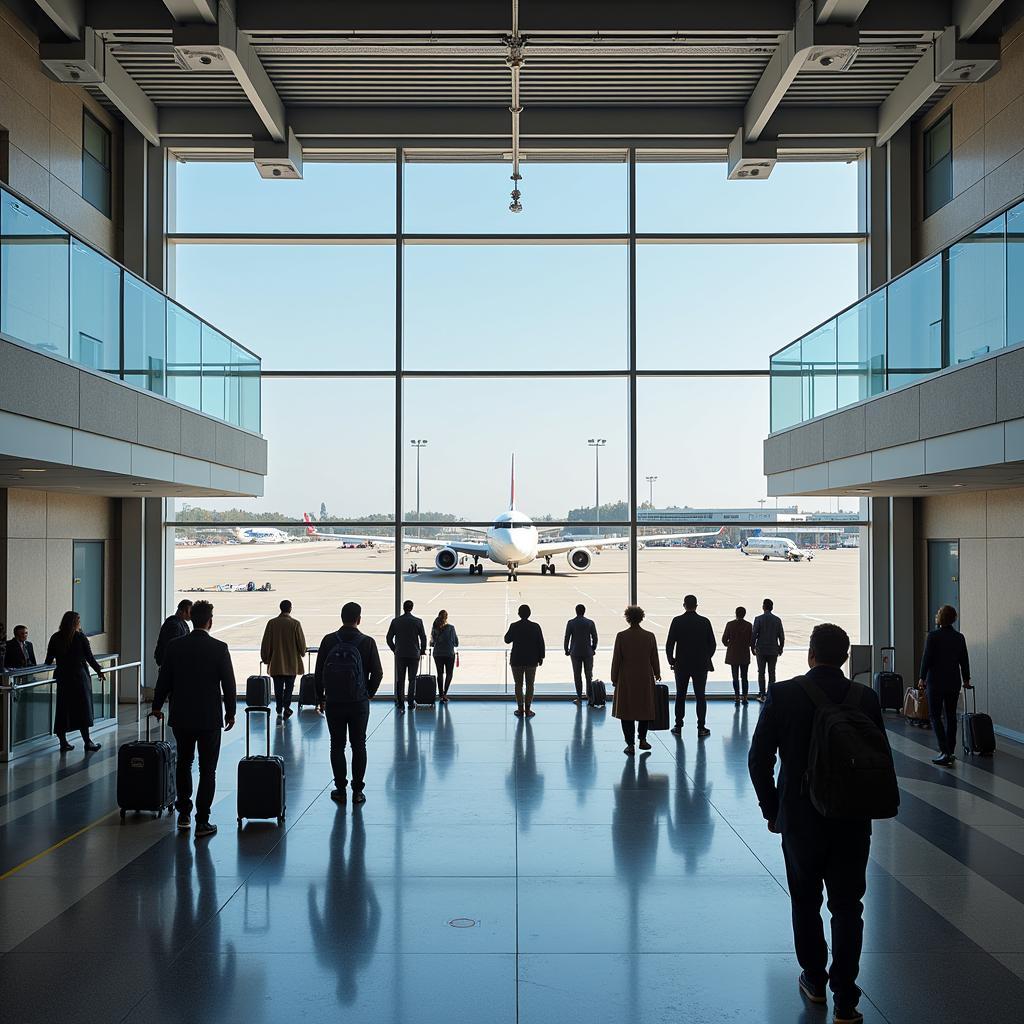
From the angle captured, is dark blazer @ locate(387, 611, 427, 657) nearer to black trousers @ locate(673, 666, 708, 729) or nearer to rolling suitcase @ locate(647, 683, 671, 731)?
black trousers @ locate(673, 666, 708, 729)

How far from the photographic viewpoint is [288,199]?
16.3m

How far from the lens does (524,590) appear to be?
1602 inches

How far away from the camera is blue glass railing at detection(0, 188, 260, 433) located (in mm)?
8047

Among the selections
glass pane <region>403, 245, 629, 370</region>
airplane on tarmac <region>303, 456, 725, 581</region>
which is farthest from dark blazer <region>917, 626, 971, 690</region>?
airplane on tarmac <region>303, 456, 725, 581</region>

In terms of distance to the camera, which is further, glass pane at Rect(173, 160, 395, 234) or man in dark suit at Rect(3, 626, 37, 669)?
glass pane at Rect(173, 160, 395, 234)

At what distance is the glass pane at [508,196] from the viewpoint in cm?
1617

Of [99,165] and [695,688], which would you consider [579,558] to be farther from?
[99,165]

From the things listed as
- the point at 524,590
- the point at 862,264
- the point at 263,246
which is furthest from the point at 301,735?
the point at 524,590

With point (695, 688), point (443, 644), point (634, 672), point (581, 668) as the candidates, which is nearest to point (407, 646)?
point (443, 644)

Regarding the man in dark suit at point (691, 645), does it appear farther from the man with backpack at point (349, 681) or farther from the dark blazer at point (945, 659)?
the man with backpack at point (349, 681)

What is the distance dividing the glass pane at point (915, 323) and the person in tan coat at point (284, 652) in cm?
823

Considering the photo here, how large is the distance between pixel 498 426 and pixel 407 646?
5.14 metres

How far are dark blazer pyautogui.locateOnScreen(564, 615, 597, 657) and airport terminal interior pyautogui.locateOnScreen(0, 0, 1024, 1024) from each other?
3.29 feet

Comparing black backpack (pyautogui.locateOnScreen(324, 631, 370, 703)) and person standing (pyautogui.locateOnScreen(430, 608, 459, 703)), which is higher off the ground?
black backpack (pyautogui.locateOnScreen(324, 631, 370, 703))
